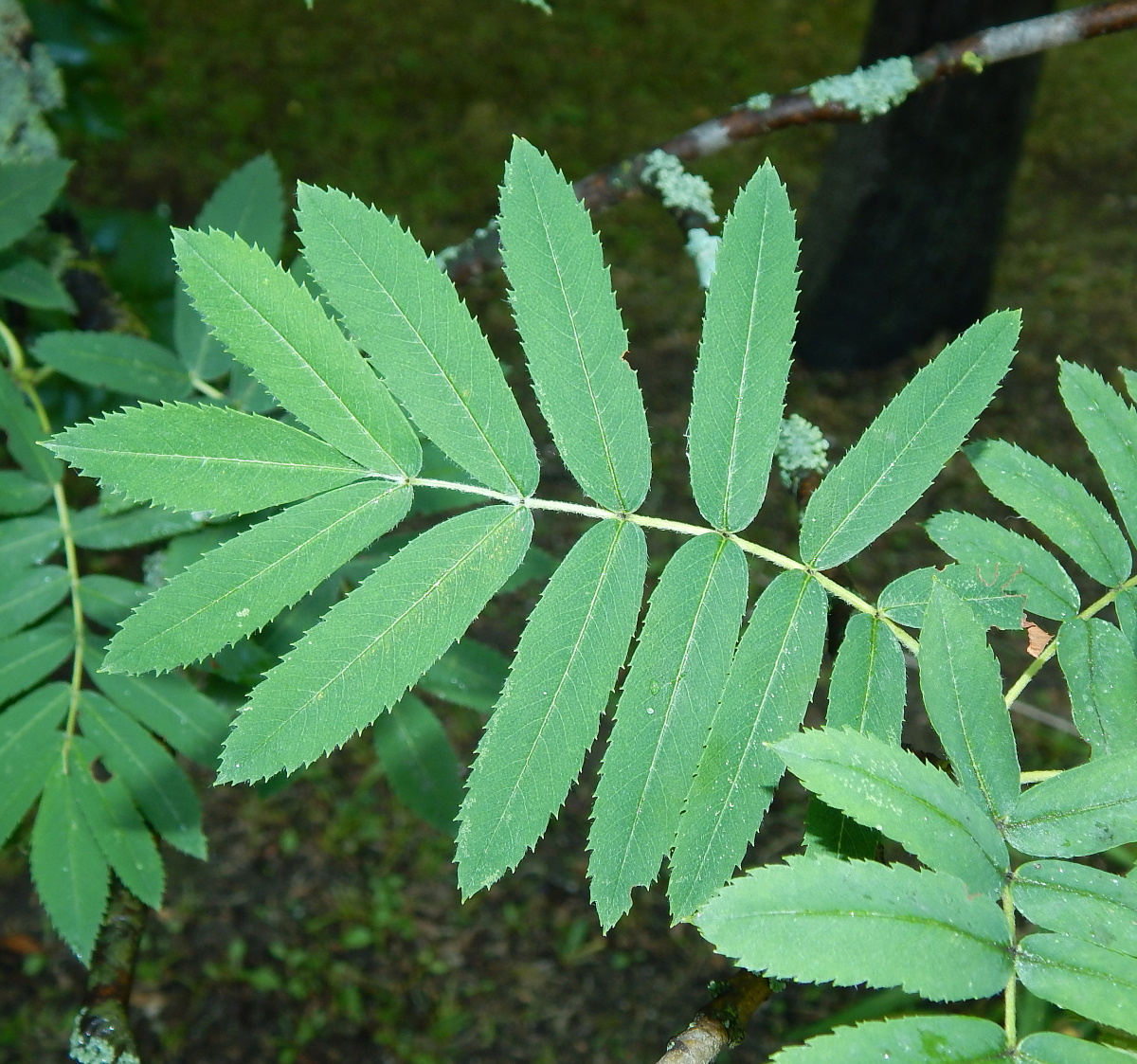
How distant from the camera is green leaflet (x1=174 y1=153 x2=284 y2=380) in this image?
67.0 inches

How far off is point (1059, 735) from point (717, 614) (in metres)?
3.08

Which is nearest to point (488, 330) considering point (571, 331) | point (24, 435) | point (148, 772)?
point (24, 435)

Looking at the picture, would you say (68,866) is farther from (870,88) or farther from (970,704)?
(870,88)

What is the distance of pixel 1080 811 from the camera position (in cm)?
91

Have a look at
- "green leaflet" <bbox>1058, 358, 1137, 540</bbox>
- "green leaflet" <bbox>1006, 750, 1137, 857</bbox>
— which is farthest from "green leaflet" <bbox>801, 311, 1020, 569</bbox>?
"green leaflet" <bbox>1006, 750, 1137, 857</bbox>

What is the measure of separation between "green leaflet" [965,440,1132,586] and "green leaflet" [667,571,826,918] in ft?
0.91

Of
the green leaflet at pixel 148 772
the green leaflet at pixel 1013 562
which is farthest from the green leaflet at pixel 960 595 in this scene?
the green leaflet at pixel 148 772

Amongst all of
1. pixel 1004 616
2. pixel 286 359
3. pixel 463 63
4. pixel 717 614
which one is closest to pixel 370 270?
pixel 286 359

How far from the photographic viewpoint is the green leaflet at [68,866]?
1.34 m

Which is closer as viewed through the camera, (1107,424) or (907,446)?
(907,446)

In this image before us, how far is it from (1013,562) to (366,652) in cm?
70

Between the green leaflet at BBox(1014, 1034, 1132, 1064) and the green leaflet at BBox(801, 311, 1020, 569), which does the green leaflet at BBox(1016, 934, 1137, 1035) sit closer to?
the green leaflet at BBox(1014, 1034, 1132, 1064)

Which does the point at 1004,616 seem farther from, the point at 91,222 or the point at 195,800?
the point at 91,222

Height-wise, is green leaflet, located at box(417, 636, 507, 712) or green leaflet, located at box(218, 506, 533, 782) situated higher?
green leaflet, located at box(218, 506, 533, 782)
